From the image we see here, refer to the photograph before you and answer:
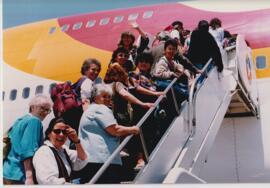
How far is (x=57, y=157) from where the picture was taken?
3359 mm

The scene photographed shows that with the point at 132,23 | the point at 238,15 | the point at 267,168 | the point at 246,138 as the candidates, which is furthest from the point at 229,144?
the point at 132,23

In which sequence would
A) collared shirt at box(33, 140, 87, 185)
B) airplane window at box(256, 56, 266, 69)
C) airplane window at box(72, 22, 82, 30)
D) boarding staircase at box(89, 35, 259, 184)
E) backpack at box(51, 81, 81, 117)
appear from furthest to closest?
airplane window at box(72, 22, 82, 30), airplane window at box(256, 56, 266, 69), backpack at box(51, 81, 81, 117), boarding staircase at box(89, 35, 259, 184), collared shirt at box(33, 140, 87, 185)

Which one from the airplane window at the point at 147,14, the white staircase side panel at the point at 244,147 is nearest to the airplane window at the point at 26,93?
the airplane window at the point at 147,14

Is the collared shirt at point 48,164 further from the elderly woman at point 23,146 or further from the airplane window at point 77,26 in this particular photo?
the airplane window at point 77,26

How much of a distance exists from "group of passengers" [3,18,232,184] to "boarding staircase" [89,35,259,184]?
4.4 inches

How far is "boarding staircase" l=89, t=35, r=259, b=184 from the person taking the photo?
11.4 ft

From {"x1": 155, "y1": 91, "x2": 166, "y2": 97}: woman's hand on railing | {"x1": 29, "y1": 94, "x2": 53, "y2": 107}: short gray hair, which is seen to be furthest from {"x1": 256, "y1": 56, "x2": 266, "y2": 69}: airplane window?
{"x1": 29, "y1": 94, "x2": 53, "y2": 107}: short gray hair

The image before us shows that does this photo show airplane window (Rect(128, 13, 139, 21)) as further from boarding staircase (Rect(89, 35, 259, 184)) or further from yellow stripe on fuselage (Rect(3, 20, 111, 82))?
boarding staircase (Rect(89, 35, 259, 184))

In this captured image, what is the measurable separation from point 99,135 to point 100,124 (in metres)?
0.09

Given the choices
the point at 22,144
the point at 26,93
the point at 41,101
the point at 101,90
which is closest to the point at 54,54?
the point at 26,93

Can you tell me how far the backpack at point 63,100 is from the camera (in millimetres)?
4047

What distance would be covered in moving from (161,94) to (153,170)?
0.62 m

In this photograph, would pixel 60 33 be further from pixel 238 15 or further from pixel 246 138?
pixel 246 138

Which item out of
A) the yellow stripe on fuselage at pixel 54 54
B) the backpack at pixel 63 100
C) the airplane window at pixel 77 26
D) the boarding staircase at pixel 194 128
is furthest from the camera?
the airplane window at pixel 77 26
